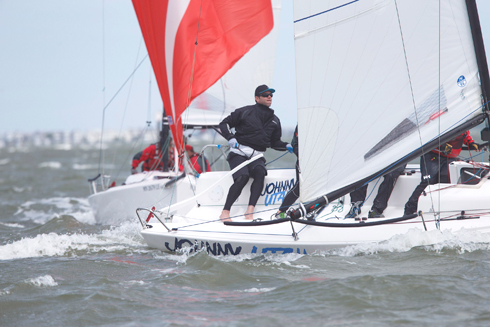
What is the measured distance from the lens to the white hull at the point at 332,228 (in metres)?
4.34

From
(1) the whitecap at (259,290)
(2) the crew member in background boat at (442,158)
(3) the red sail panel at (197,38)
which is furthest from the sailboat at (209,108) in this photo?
(1) the whitecap at (259,290)

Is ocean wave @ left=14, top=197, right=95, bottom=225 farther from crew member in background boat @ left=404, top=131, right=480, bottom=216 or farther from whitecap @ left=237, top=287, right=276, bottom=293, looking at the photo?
crew member in background boat @ left=404, top=131, right=480, bottom=216


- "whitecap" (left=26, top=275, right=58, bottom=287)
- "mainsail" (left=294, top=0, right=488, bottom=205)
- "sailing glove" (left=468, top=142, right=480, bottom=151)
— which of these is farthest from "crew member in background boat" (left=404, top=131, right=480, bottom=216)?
"whitecap" (left=26, top=275, right=58, bottom=287)

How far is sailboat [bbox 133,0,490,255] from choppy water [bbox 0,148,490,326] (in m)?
0.17

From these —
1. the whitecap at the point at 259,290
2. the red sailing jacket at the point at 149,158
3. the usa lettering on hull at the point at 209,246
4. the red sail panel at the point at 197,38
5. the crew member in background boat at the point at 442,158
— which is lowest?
the whitecap at the point at 259,290

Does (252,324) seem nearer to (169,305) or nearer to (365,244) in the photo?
(169,305)

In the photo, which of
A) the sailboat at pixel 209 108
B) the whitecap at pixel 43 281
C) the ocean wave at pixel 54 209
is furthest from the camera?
the ocean wave at pixel 54 209

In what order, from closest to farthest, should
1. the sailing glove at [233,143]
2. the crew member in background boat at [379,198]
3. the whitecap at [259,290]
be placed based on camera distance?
the whitecap at [259,290], the crew member in background boat at [379,198], the sailing glove at [233,143]

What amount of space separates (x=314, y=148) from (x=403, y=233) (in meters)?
1.02

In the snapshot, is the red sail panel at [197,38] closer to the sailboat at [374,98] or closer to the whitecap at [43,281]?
the sailboat at [374,98]

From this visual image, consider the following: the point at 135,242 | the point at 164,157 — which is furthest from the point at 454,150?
the point at 164,157

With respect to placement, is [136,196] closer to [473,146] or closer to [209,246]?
[209,246]

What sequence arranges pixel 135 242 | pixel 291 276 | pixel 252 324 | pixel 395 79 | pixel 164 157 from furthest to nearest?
pixel 164 157
pixel 135 242
pixel 395 79
pixel 291 276
pixel 252 324

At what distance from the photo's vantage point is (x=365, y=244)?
14.1 ft
